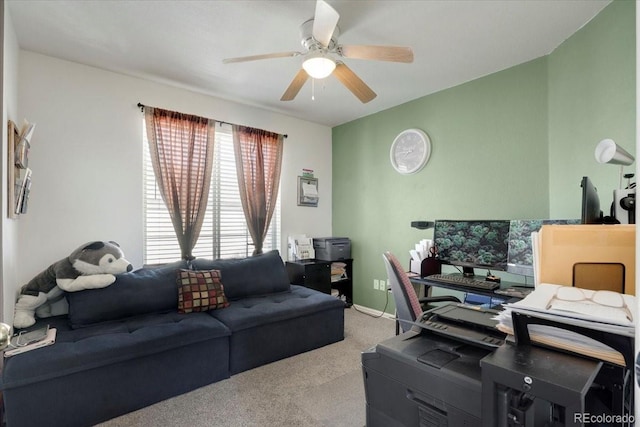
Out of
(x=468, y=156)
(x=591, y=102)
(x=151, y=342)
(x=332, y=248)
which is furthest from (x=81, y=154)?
(x=591, y=102)

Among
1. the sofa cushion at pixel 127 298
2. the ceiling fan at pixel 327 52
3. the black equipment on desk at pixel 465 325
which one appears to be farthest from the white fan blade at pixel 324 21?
the sofa cushion at pixel 127 298

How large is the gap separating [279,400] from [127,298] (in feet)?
4.73

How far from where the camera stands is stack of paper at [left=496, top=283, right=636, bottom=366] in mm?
605

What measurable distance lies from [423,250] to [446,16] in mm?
1938

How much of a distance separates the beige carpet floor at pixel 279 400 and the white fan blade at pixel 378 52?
2.29m

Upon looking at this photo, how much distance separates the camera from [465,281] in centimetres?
234

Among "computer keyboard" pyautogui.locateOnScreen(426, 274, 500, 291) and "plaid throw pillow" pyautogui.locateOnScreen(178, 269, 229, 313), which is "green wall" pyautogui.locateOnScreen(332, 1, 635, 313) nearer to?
"computer keyboard" pyautogui.locateOnScreen(426, 274, 500, 291)

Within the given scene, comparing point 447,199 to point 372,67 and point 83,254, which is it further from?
point 83,254

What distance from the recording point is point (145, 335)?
2.05 m

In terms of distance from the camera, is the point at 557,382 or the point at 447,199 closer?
the point at 557,382

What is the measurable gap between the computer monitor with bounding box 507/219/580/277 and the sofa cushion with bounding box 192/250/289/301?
7.04ft

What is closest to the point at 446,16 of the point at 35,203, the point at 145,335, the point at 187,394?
the point at 145,335

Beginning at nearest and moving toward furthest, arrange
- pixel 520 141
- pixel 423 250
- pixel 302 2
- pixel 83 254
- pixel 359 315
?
pixel 302 2, pixel 83 254, pixel 520 141, pixel 423 250, pixel 359 315

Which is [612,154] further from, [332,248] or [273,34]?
[332,248]
